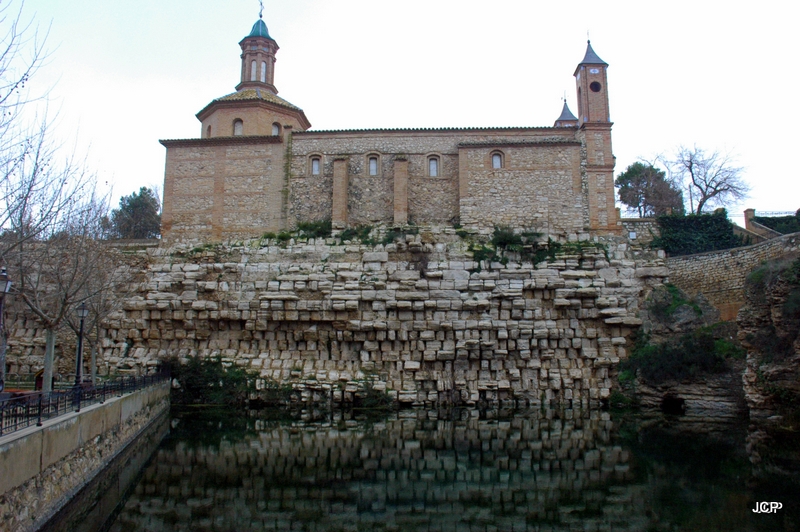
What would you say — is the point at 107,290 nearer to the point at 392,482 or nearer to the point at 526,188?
the point at 392,482

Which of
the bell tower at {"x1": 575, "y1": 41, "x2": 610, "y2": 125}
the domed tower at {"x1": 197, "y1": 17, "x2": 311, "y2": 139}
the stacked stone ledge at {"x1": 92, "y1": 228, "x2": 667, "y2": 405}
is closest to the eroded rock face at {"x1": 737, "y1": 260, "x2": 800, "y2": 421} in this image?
the stacked stone ledge at {"x1": 92, "y1": 228, "x2": 667, "y2": 405}

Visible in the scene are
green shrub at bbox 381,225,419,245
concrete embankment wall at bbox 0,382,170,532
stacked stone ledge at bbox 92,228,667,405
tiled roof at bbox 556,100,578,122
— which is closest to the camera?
concrete embankment wall at bbox 0,382,170,532

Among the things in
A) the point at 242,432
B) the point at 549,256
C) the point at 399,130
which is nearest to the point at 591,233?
the point at 549,256

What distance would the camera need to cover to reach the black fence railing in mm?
8289

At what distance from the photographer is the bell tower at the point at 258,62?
32.1 m

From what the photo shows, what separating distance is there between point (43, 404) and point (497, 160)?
2168 cm

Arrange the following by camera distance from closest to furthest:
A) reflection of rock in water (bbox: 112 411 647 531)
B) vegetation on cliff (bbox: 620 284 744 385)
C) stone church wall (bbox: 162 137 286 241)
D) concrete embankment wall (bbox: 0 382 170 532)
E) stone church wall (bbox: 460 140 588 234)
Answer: concrete embankment wall (bbox: 0 382 170 532), reflection of rock in water (bbox: 112 411 647 531), vegetation on cliff (bbox: 620 284 744 385), stone church wall (bbox: 460 140 588 234), stone church wall (bbox: 162 137 286 241)

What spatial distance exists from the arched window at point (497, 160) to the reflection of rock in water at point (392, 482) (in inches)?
544

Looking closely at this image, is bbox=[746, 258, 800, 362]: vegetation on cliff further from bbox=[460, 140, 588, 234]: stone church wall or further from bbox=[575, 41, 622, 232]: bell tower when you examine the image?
bbox=[460, 140, 588, 234]: stone church wall

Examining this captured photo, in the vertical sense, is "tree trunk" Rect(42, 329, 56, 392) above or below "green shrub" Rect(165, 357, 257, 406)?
above

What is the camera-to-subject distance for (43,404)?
Answer: 9.50 meters

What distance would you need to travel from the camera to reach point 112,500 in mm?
10016

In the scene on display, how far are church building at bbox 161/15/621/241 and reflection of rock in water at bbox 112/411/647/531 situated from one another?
12.0 meters

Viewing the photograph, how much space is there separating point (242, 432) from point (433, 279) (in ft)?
31.1
